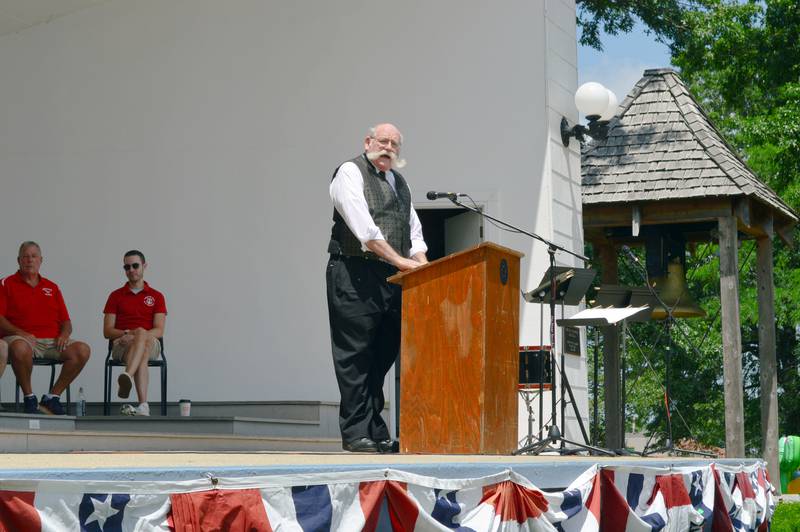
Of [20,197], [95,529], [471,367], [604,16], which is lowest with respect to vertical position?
[95,529]

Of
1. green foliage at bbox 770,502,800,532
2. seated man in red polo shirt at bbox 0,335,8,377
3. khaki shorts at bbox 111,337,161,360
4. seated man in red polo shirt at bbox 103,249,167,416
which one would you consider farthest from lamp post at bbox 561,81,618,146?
seated man in red polo shirt at bbox 0,335,8,377

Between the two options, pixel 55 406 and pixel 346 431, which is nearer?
pixel 346 431

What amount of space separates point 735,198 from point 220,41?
14.9ft

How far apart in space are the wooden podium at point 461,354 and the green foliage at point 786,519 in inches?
150

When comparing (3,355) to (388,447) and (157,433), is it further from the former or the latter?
(388,447)

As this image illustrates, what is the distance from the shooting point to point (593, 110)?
881 centimetres

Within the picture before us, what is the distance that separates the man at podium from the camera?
4.52 m

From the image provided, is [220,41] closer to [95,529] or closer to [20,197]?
[20,197]

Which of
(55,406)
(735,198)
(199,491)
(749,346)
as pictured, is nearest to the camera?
(199,491)

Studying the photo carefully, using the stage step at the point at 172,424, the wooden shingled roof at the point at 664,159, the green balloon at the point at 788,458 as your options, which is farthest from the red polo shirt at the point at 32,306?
the green balloon at the point at 788,458

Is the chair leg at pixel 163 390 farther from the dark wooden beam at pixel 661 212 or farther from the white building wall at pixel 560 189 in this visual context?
the dark wooden beam at pixel 661 212

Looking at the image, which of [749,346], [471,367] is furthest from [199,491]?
[749,346]

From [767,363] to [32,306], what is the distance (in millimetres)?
6588

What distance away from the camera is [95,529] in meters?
2.16
